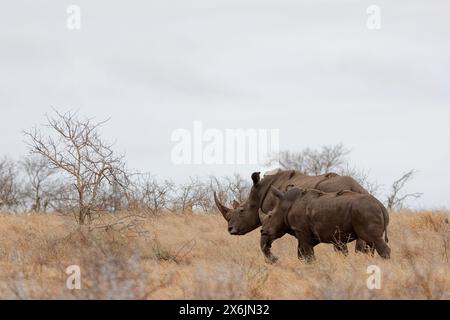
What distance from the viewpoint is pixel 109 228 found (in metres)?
14.0

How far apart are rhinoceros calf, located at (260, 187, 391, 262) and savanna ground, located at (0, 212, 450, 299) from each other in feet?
0.85

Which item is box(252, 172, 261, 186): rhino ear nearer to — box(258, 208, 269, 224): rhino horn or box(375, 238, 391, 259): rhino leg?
box(258, 208, 269, 224): rhino horn

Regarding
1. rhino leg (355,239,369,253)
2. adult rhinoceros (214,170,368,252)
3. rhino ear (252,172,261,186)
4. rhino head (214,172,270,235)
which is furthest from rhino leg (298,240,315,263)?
rhino ear (252,172,261,186)

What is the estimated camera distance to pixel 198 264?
11.0m

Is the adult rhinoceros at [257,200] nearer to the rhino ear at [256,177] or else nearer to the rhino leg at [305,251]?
the rhino ear at [256,177]

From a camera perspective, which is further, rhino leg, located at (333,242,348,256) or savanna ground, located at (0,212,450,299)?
rhino leg, located at (333,242,348,256)

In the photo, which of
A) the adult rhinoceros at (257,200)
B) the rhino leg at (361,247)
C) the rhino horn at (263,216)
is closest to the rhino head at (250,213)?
the adult rhinoceros at (257,200)

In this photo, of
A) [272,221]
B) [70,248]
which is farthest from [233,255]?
[70,248]

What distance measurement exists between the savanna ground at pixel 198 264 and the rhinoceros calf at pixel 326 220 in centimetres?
26

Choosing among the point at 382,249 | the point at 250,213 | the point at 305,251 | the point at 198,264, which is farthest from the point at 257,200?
the point at 382,249

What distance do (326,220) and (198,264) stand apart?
6.33 feet

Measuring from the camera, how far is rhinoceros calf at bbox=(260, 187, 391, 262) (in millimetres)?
11023

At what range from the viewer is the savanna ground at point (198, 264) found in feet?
25.7

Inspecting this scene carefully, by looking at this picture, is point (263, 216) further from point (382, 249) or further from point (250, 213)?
point (382, 249)
